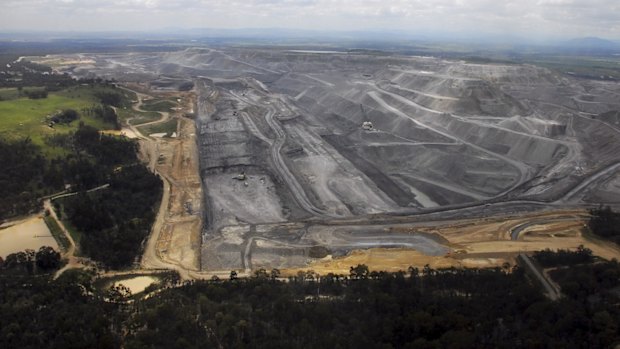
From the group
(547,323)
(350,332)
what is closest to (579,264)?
(547,323)

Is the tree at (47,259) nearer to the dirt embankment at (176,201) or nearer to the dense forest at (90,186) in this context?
the dense forest at (90,186)

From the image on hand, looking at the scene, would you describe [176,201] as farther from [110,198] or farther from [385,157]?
[385,157]

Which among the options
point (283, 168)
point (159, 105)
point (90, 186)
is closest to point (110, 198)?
point (90, 186)

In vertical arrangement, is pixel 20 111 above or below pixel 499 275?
above

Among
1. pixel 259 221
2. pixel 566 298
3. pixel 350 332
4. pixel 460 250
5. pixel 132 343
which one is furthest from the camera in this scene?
pixel 259 221

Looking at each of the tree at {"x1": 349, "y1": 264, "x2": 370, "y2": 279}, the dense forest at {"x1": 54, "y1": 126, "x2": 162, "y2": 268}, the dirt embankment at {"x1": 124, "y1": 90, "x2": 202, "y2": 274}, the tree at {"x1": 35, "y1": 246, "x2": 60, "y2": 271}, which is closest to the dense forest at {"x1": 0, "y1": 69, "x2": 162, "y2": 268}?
the dense forest at {"x1": 54, "y1": 126, "x2": 162, "y2": 268}

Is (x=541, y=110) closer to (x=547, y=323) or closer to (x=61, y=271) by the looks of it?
(x=547, y=323)
